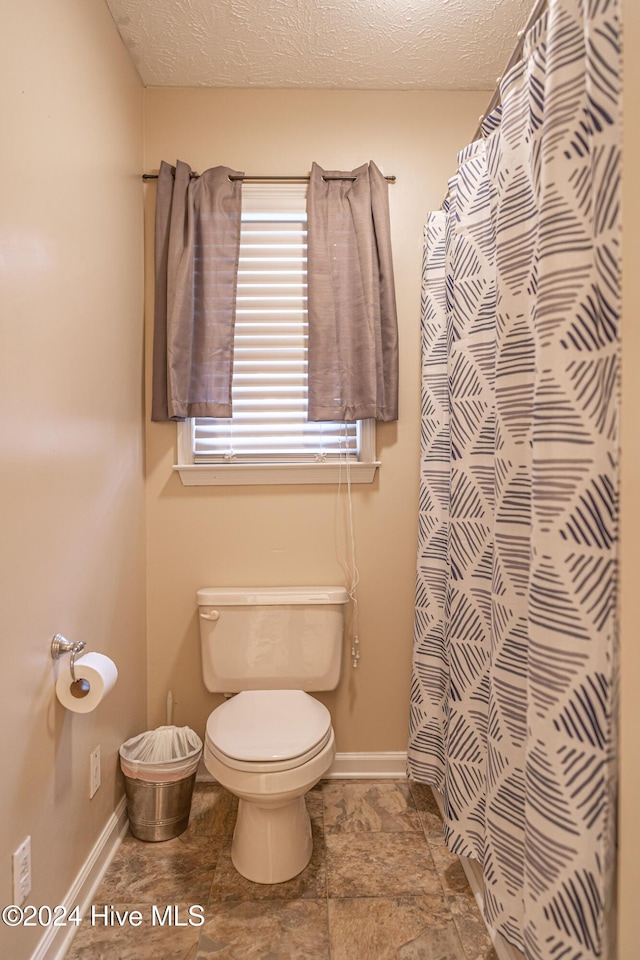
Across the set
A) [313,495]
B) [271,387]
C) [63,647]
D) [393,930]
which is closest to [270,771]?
[393,930]

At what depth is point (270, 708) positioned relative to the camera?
1.78 m

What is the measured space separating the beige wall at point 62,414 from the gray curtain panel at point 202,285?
108 mm

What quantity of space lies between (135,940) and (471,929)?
86cm

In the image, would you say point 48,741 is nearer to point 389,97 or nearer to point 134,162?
point 134,162

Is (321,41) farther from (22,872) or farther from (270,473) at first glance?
(22,872)

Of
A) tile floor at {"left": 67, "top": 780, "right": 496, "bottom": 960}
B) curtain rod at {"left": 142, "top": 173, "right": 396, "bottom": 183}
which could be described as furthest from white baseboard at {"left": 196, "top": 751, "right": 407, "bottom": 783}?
curtain rod at {"left": 142, "top": 173, "right": 396, "bottom": 183}

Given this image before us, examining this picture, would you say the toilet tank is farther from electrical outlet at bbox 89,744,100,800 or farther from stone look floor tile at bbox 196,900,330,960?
stone look floor tile at bbox 196,900,330,960

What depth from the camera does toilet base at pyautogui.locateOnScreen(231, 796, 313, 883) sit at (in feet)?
5.28

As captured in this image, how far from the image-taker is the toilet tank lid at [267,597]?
2.00 meters

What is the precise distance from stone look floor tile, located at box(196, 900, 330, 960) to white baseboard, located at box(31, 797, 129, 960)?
0.33 meters

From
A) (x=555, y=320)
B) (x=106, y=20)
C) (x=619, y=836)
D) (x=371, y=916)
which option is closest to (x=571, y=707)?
(x=619, y=836)

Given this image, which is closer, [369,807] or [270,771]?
[270,771]

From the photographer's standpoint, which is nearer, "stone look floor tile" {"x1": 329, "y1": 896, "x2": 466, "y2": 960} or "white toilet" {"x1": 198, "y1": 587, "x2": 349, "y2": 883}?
"stone look floor tile" {"x1": 329, "y1": 896, "x2": 466, "y2": 960}

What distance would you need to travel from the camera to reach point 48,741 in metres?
1.33
